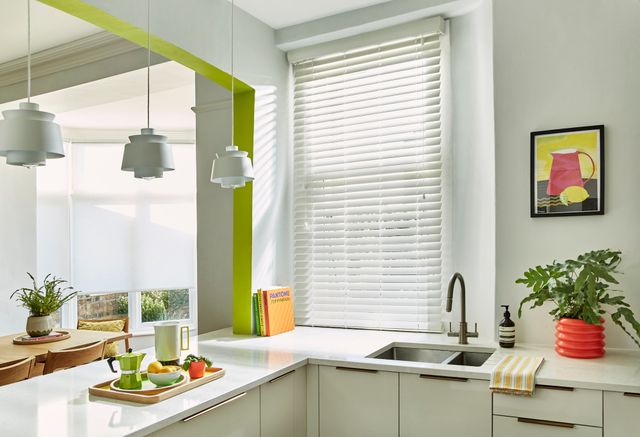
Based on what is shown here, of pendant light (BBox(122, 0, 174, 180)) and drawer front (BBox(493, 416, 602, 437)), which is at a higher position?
pendant light (BBox(122, 0, 174, 180))

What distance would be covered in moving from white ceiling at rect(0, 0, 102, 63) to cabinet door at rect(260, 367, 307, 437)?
2373 mm

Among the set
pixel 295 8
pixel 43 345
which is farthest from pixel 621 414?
pixel 43 345

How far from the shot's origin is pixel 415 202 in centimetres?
307

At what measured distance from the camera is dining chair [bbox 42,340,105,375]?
3492 mm

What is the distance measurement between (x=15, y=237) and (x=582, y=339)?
15.8 feet

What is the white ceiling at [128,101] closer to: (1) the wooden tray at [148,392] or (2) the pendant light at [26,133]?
(2) the pendant light at [26,133]

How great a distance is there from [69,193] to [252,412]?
188 inches

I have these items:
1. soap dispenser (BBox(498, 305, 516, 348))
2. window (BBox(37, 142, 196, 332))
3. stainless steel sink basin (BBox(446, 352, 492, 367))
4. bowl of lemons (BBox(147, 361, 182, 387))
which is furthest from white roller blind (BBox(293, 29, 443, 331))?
window (BBox(37, 142, 196, 332))

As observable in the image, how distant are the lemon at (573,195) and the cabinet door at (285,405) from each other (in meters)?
1.40

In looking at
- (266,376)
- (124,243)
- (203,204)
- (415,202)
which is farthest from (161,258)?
(266,376)

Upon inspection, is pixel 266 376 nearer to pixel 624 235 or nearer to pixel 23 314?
pixel 624 235

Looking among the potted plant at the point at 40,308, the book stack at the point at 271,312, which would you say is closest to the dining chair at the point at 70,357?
the potted plant at the point at 40,308

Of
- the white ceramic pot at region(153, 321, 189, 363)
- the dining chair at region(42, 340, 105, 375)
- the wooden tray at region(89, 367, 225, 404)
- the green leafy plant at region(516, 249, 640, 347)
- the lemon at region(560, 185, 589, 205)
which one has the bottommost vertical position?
the dining chair at region(42, 340, 105, 375)

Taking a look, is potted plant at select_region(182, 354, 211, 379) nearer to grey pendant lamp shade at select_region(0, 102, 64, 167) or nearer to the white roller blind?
grey pendant lamp shade at select_region(0, 102, 64, 167)
